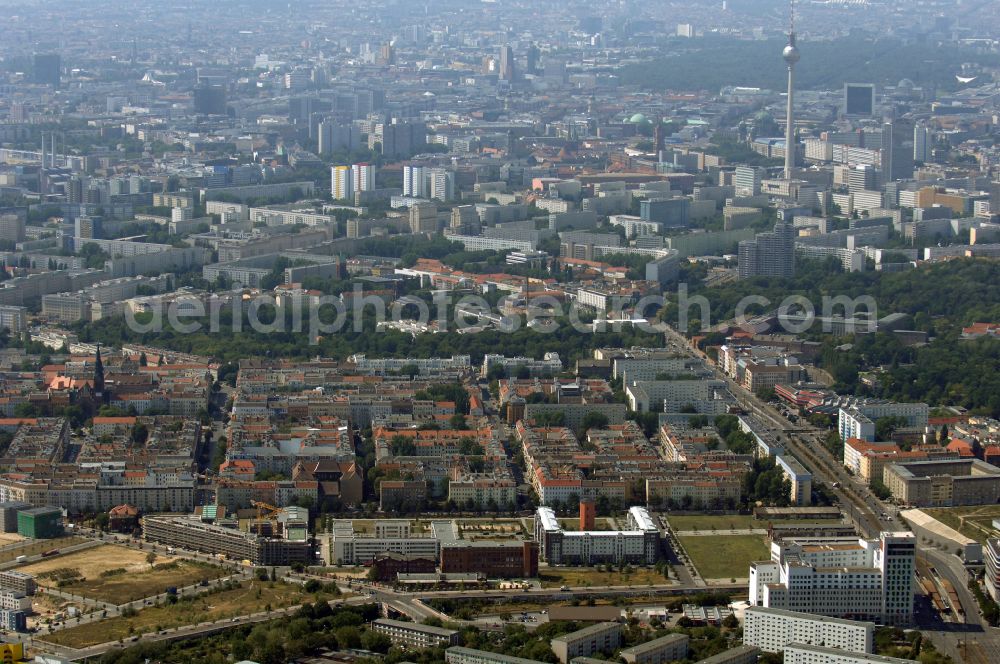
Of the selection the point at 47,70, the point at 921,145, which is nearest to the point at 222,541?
the point at 921,145

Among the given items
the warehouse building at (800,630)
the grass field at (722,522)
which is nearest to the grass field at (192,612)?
the warehouse building at (800,630)

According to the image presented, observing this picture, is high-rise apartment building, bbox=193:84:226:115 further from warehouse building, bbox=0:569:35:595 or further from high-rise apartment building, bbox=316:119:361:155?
warehouse building, bbox=0:569:35:595

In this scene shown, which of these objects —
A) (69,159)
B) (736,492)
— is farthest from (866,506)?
(69,159)

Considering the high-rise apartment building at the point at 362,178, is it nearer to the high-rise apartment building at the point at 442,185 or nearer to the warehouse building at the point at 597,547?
the high-rise apartment building at the point at 442,185

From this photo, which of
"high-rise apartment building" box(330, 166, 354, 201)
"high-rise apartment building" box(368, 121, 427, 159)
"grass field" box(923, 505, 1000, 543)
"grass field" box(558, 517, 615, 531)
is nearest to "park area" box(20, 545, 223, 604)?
"grass field" box(558, 517, 615, 531)

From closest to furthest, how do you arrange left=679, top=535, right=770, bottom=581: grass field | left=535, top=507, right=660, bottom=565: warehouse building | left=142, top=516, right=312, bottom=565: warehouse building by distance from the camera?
left=679, top=535, right=770, bottom=581: grass field, left=142, top=516, right=312, bottom=565: warehouse building, left=535, top=507, right=660, bottom=565: warehouse building

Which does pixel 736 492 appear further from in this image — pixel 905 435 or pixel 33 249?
pixel 33 249
